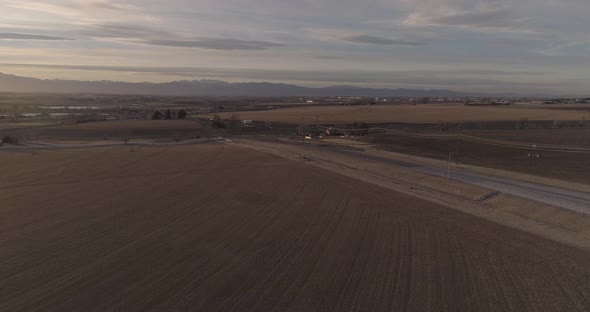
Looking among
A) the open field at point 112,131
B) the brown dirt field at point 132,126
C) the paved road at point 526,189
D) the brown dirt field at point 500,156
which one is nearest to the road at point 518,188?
the paved road at point 526,189

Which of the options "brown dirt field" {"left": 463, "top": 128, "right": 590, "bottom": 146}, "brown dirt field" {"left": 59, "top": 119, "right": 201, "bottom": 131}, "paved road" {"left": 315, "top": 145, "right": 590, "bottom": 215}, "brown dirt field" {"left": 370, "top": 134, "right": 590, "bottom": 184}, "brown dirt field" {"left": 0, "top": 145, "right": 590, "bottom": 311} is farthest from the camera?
"brown dirt field" {"left": 59, "top": 119, "right": 201, "bottom": 131}

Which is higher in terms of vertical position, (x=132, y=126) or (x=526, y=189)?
(x=526, y=189)

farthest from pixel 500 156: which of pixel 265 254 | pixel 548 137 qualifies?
pixel 265 254

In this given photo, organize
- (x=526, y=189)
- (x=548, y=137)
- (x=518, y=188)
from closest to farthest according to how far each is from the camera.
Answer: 1. (x=526, y=189)
2. (x=518, y=188)
3. (x=548, y=137)

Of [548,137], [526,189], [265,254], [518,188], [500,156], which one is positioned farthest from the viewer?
[548,137]

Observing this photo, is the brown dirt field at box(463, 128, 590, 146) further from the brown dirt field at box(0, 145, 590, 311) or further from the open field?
the open field

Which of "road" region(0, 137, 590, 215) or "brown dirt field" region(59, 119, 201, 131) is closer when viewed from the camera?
"road" region(0, 137, 590, 215)

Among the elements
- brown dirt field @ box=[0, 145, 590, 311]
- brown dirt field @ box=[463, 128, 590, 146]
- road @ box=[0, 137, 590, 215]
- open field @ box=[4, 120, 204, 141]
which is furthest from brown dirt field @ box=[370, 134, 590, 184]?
open field @ box=[4, 120, 204, 141]

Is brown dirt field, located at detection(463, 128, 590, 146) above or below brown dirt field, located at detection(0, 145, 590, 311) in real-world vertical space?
above

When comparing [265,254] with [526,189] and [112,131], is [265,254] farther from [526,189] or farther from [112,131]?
[112,131]
